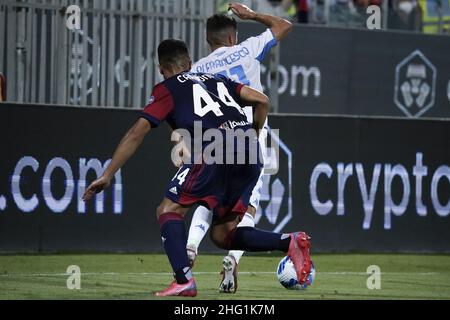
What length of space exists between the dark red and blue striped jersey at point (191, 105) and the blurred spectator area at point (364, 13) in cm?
1025

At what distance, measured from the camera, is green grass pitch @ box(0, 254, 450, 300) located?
923cm

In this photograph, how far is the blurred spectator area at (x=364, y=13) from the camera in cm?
1942

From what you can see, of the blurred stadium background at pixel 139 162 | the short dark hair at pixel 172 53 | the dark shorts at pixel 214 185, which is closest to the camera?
the dark shorts at pixel 214 185

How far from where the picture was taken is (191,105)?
8.67 m

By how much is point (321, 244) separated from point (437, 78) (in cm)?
616

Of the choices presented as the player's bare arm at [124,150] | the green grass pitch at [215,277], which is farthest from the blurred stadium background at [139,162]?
the player's bare arm at [124,150]

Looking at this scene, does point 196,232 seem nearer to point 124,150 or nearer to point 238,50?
point 124,150

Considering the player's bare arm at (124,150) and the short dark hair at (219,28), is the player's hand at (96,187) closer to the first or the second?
the player's bare arm at (124,150)

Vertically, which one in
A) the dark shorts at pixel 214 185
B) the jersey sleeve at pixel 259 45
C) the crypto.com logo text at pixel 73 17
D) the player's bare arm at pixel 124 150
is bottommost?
the dark shorts at pixel 214 185

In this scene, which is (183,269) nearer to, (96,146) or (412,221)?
(96,146)

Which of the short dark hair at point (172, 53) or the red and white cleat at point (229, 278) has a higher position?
the short dark hair at point (172, 53)

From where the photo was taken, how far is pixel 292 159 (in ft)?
46.9

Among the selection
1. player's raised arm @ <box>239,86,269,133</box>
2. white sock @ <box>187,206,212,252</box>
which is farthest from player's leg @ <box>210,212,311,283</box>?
player's raised arm @ <box>239,86,269,133</box>

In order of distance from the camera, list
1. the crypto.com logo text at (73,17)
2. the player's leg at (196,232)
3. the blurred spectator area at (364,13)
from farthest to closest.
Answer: the blurred spectator area at (364,13), the crypto.com logo text at (73,17), the player's leg at (196,232)
